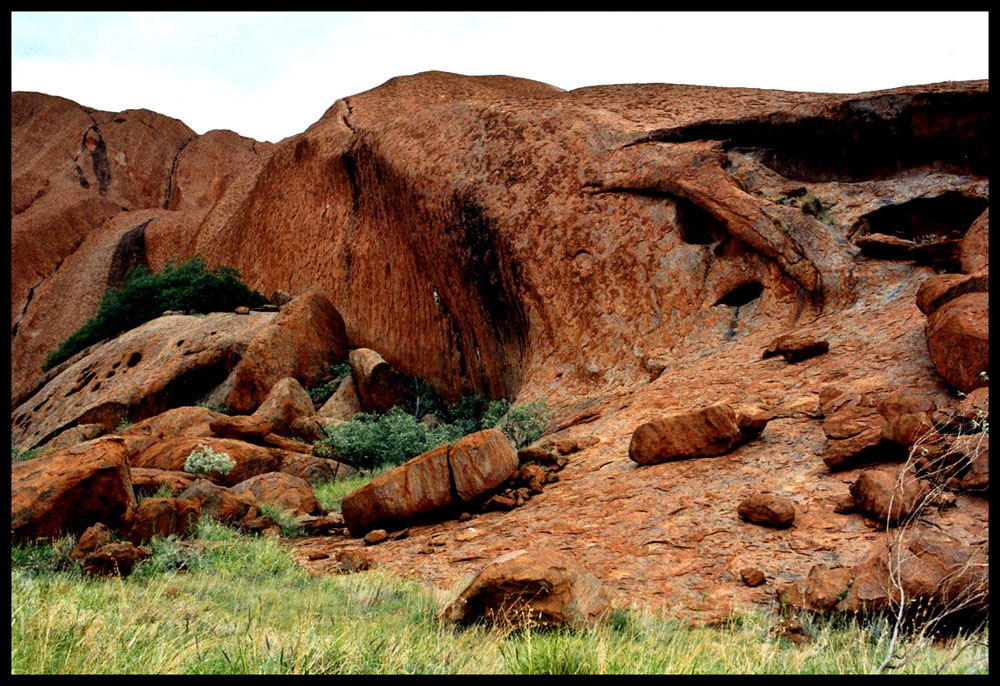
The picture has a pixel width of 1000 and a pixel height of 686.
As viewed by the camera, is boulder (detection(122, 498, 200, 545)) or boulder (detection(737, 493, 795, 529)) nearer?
boulder (detection(737, 493, 795, 529))

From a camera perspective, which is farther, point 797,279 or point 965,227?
point 965,227

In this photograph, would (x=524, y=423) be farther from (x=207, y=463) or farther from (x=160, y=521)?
(x=160, y=521)

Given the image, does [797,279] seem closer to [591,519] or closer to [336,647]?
[591,519]

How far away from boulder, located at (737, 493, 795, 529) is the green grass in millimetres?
1156

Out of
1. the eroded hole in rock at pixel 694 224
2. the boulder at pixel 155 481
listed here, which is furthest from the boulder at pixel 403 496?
the eroded hole in rock at pixel 694 224

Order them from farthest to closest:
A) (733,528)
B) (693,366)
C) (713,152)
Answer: (713,152), (693,366), (733,528)

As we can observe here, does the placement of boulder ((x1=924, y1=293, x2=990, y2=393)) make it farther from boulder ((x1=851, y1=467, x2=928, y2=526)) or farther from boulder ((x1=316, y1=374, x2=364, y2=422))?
boulder ((x1=316, y1=374, x2=364, y2=422))

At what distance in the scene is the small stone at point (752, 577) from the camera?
4332mm

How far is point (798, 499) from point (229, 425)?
29.4 ft

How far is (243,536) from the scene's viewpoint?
6.79 meters

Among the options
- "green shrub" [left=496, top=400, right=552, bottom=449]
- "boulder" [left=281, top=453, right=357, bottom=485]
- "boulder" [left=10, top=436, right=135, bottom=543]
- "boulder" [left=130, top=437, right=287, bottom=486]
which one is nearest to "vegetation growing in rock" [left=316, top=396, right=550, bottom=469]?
"green shrub" [left=496, top=400, right=552, bottom=449]

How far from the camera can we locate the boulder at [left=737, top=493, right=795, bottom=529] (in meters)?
4.96

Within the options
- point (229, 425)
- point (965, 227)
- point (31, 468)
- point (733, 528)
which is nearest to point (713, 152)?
point (965, 227)

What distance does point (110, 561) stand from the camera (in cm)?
468
